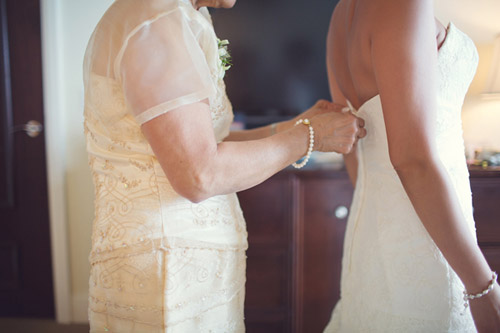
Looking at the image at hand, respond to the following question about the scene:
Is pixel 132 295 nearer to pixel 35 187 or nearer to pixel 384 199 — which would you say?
pixel 384 199

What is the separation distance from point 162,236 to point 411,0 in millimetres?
645

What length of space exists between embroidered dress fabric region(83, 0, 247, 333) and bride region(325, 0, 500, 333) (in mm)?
326

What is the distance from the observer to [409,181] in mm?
723

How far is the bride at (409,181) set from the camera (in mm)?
680

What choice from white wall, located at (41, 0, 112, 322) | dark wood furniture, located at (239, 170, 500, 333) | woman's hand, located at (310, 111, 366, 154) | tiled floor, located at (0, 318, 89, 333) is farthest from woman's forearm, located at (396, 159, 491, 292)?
tiled floor, located at (0, 318, 89, 333)

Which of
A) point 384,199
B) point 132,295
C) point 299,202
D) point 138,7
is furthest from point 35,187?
point 384,199

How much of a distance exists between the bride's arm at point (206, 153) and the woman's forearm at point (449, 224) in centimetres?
25

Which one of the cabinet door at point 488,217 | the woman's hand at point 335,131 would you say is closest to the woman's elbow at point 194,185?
the woman's hand at point 335,131

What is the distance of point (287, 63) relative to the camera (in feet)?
6.28

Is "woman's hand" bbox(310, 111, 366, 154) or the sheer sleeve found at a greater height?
the sheer sleeve

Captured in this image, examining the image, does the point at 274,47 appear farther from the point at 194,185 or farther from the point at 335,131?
the point at 194,185

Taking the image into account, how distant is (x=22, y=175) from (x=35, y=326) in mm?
910

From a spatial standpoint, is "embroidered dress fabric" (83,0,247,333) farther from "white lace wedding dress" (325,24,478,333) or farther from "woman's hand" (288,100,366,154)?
"white lace wedding dress" (325,24,478,333)

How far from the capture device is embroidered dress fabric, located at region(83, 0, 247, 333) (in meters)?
0.63
